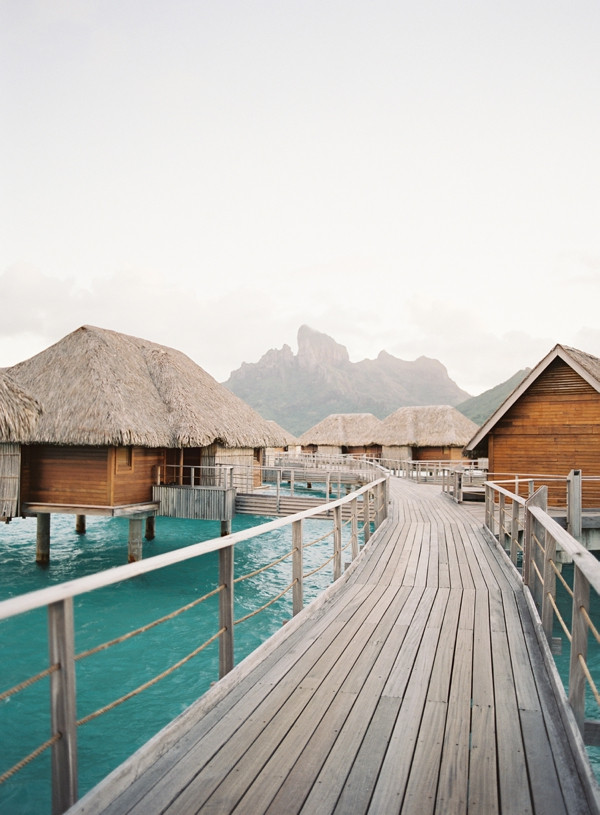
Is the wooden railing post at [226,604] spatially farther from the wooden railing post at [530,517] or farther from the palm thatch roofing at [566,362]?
the palm thatch roofing at [566,362]

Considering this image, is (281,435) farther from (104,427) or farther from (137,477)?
(104,427)

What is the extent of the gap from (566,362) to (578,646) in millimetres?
14110

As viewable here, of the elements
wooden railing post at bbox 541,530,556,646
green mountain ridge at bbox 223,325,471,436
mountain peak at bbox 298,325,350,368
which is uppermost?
mountain peak at bbox 298,325,350,368

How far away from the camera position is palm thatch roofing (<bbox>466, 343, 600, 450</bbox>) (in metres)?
14.9

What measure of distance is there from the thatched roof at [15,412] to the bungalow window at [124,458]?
2553mm

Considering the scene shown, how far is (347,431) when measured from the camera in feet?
150

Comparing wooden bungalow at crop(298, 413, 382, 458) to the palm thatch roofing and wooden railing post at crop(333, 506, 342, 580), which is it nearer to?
the palm thatch roofing

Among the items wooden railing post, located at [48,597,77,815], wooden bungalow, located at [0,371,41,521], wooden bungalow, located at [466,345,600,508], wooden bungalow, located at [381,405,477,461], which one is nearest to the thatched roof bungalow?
wooden bungalow, located at [0,371,41,521]

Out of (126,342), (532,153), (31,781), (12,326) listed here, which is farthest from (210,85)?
(12,326)

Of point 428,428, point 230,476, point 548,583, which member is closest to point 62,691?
point 548,583

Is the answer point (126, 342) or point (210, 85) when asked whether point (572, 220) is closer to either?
point (210, 85)

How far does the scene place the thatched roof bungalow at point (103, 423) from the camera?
14867 millimetres

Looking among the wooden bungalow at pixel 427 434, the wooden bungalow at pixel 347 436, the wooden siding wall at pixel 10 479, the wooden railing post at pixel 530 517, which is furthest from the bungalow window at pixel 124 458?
the wooden bungalow at pixel 347 436

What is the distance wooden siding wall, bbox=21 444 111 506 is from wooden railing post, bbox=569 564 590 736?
14116 mm
